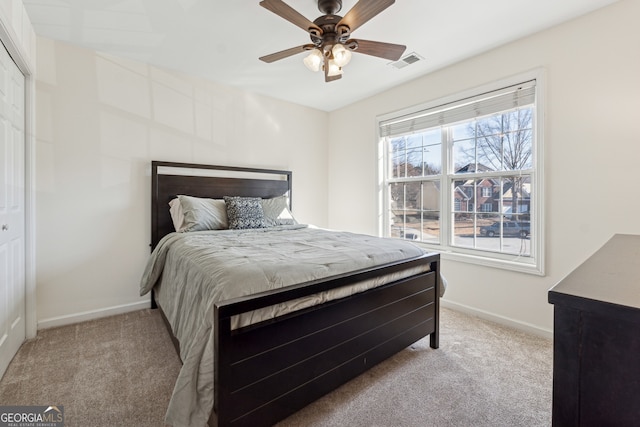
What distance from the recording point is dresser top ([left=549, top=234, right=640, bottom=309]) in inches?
23.1

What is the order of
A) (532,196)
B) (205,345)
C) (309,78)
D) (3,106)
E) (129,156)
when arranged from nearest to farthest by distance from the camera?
(205,345) < (3,106) < (532,196) < (129,156) < (309,78)

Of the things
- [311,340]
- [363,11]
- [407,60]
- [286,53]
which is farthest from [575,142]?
[311,340]

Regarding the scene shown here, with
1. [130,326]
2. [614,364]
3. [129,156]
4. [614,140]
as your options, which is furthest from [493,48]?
[130,326]

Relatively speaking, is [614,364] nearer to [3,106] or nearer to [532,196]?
[532,196]

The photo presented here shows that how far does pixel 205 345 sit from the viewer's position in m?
1.21

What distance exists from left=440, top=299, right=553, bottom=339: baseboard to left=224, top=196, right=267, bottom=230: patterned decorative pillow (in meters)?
2.16

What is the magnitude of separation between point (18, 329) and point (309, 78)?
3.37 meters

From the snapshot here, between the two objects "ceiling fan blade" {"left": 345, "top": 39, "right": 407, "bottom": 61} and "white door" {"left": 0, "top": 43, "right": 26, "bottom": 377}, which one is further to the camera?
"ceiling fan blade" {"left": 345, "top": 39, "right": 407, "bottom": 61}

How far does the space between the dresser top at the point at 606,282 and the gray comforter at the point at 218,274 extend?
1021mm

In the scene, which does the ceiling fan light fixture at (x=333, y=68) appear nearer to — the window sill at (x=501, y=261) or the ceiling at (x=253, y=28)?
the ceiling at (x=253, y=28)

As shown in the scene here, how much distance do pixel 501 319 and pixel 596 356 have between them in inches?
96.4

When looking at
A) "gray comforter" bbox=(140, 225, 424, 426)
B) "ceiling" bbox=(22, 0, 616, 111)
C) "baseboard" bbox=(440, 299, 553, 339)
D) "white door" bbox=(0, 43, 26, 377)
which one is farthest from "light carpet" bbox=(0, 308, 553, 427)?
"ceiling" bbox=(22, 0, 616, 111)

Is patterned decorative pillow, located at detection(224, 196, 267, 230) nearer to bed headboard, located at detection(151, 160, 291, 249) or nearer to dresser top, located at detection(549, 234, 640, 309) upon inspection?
bed headboard, located at detection(151, 160, 291, 249)

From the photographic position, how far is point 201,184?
10.6 feet
